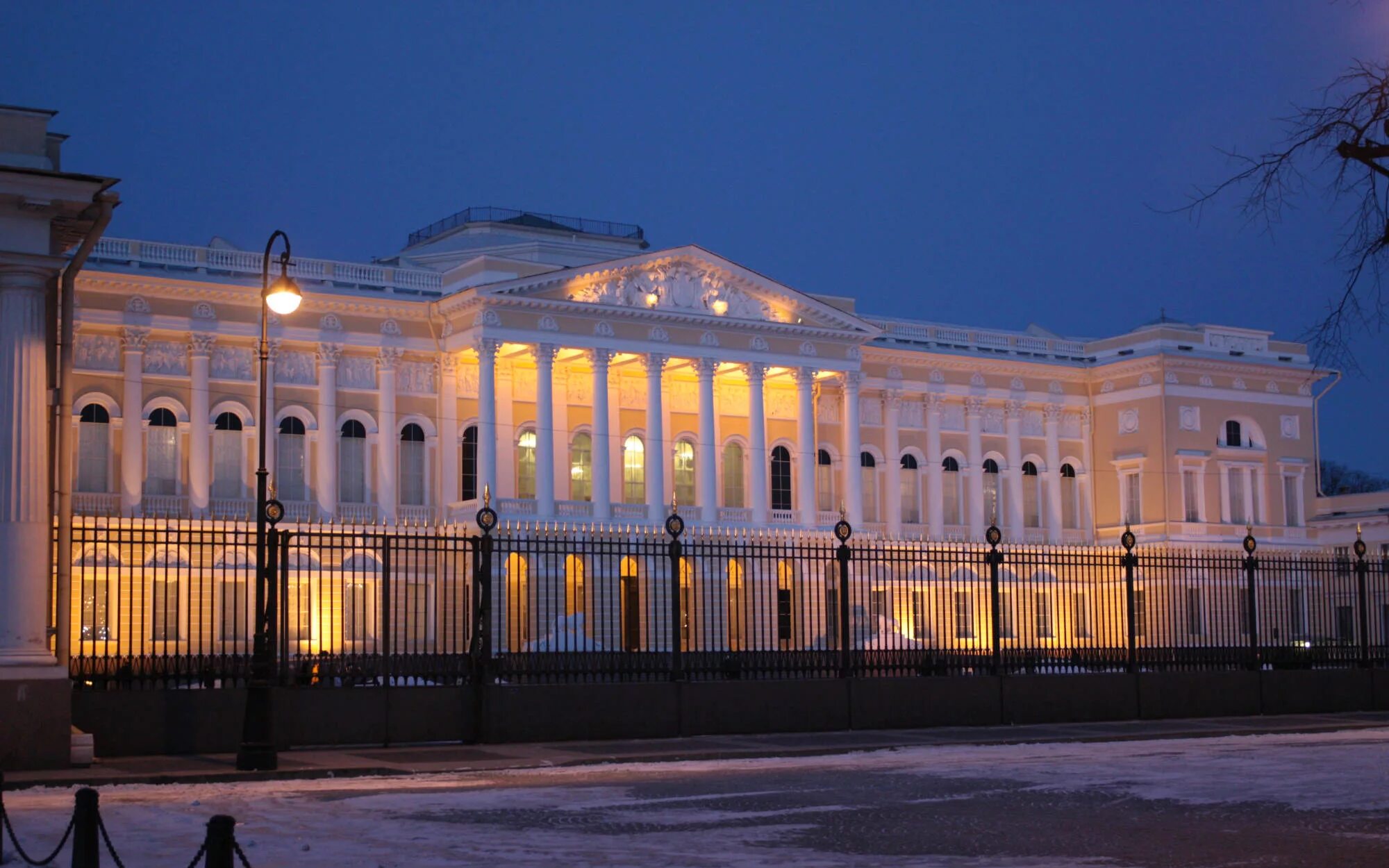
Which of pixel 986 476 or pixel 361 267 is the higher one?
pixel 361 267

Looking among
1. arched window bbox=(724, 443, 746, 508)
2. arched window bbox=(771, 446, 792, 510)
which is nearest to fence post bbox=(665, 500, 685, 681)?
arched window bbox=(724, 443, 746, 508)

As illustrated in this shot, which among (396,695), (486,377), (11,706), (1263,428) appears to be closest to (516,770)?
(396,695)

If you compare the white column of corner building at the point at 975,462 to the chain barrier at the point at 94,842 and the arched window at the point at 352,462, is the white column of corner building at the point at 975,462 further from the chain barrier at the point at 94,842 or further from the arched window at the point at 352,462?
the chain barrier at the point at 94,842

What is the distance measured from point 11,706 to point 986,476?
5252 cm

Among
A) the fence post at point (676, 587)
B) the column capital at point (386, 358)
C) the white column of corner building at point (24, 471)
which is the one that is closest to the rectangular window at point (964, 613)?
the fence post at point (676, 587)

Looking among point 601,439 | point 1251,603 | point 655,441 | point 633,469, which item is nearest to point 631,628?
point 1251,603

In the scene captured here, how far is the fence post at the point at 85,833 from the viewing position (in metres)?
9.84

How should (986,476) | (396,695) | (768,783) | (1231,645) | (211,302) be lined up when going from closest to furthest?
1. (768,783)
2. (396,695)
3. (1231,645)
4. (211,302)
5. (986,476)

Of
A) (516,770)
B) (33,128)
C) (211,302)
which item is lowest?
(516,770)

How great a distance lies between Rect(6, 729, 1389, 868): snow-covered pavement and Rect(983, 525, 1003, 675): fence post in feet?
16.4

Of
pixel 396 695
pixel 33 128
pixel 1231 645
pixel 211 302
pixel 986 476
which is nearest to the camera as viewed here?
pixel 33 128

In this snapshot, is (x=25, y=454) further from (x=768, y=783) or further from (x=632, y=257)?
(x=632, y=257)

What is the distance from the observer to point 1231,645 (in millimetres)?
29375

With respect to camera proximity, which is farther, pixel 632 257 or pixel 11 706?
pixel 632 257
